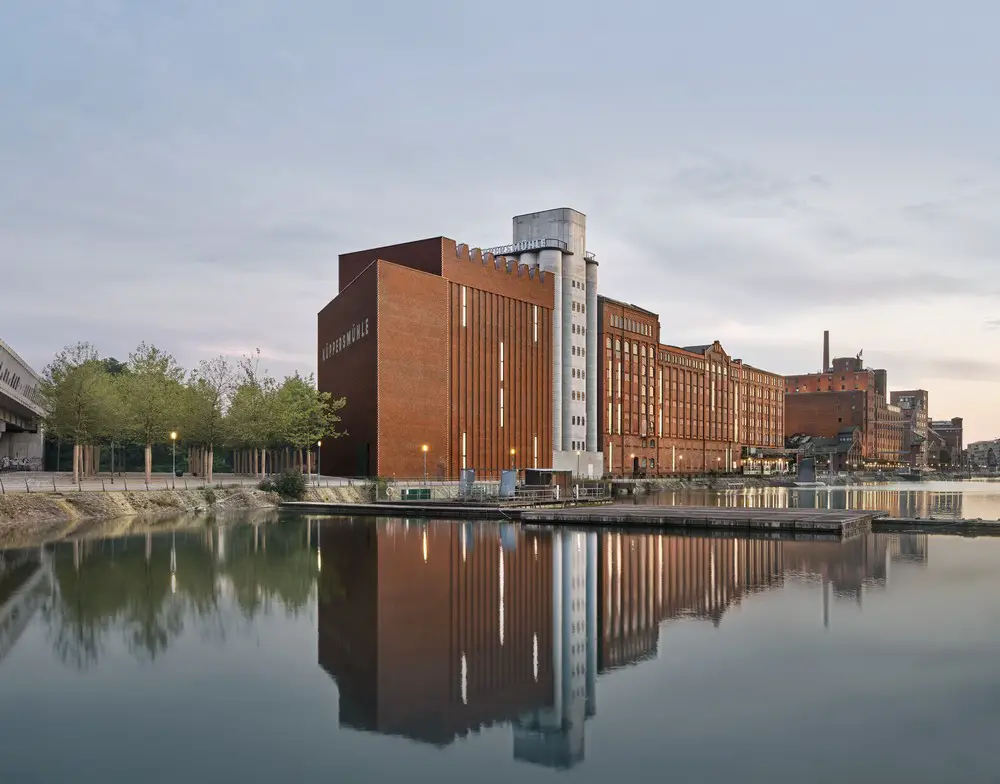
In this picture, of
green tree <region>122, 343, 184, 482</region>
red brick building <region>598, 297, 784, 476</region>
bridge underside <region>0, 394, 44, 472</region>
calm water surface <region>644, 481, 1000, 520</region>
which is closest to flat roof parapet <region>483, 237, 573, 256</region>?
red brick building <region>598, 297, 784, 476</region>

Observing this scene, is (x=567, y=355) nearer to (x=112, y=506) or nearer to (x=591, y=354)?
(x=591, y=354)

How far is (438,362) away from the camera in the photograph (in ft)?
282

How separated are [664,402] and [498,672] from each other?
13267 cm

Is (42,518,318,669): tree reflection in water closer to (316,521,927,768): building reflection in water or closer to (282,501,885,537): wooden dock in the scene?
(316,521,927,768): building reflection in water

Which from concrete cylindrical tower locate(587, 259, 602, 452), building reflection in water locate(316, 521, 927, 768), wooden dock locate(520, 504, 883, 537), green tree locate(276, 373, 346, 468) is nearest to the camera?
building reflection in water locate(316, 521, 927, 768)

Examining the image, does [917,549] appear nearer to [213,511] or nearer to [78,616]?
[78,616]

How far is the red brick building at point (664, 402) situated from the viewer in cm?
12862

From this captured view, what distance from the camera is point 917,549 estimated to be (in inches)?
1543

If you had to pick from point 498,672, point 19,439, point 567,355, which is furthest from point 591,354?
point 498,672

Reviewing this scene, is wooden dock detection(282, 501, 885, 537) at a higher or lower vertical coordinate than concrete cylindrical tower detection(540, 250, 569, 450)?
lower

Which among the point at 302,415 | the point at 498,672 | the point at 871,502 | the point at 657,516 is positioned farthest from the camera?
the point at 871,502

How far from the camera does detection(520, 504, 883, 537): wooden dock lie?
45.6 metres

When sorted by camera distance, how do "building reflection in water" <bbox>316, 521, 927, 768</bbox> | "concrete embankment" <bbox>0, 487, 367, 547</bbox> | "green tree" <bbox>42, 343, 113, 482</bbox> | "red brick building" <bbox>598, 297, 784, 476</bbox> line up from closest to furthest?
1. "building reflection in water" <bbox>316, 521, 927, 768</bbox>
2. "concrete embankment" <bbox>0, 487, 367, 547</bbox>
3. "green tree" <bbox>42, 343, 113, 482</bbox>
4. "red brick building" <bbox>598, 297, 784, 476</bbox>

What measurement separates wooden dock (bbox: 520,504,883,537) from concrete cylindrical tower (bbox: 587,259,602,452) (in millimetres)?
64020
